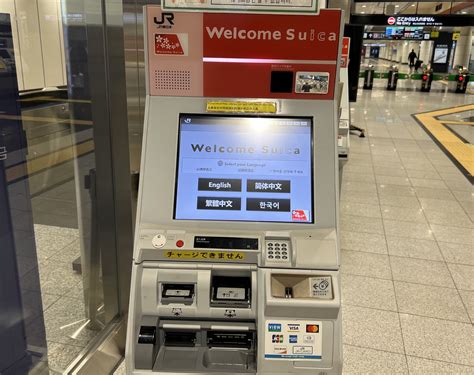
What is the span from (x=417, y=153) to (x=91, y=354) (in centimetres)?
686

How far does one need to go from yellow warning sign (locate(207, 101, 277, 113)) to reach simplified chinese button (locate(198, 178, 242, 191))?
277mm

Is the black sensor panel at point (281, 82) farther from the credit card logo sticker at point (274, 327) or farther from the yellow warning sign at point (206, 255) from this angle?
the credit card logo sticker at point (274, 327)

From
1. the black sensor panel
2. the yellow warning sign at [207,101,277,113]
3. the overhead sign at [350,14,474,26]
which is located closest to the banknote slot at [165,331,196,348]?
the yellow warning sign at [207,101,277,113]

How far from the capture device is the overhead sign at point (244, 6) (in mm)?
1680

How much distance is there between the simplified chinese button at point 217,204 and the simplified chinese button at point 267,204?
0.05 m

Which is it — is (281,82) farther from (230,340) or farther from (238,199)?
(230,340)

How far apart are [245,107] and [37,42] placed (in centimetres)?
90

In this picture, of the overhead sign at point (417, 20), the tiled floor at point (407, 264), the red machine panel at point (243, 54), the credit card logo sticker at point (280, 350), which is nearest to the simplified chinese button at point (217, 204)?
the red machine panel at point (243, 54)

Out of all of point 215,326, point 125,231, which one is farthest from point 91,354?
point 215,326

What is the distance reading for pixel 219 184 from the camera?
1.76m

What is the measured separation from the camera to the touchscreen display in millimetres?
1747

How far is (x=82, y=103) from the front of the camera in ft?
7.54

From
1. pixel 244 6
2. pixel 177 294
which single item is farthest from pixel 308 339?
pixel 244 6

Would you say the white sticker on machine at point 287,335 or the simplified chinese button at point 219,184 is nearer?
the white sticker on machine at point 287,335
